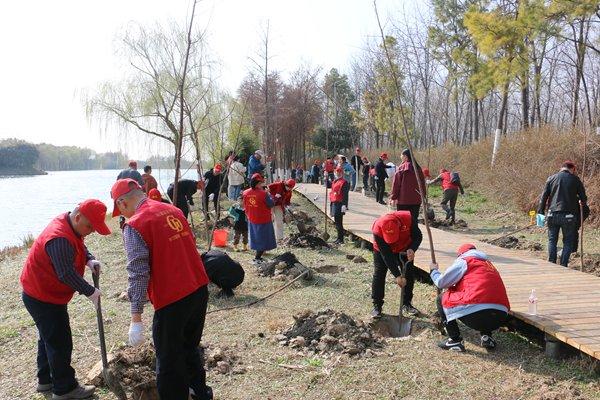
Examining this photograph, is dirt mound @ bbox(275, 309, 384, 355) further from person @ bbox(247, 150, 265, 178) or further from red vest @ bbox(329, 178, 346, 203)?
Result: person @ bbox(247, 150, 265, 178)

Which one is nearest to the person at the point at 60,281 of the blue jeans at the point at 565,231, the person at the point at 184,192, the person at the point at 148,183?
the person at the point at 148,183

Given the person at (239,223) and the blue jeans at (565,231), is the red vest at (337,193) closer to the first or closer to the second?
the person at (239,223)

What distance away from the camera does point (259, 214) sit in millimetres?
8469

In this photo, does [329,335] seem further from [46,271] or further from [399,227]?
[46,271]

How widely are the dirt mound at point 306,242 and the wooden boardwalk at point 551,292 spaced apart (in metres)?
2.14

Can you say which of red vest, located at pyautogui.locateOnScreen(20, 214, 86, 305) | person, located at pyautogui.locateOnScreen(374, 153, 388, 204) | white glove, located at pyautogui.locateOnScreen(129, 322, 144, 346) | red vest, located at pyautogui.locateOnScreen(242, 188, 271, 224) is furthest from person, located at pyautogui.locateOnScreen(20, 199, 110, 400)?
person, located at pyautogui.locateOnScreen(374, 153, 388, 204)

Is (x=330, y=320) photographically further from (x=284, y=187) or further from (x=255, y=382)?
(x=284, y=187)

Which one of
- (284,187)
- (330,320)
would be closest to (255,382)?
(330,320)

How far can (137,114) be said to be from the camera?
18625 millimetres

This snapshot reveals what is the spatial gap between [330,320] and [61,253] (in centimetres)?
254

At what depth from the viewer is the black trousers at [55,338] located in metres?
3.75

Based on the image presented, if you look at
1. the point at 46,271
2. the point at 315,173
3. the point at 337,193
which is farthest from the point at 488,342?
the point at 315,173

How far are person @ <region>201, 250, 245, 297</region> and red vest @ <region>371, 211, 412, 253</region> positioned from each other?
2.14 meters

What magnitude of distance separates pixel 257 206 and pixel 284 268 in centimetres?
122
